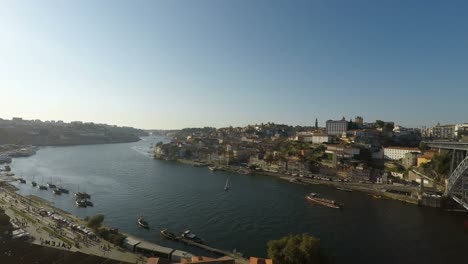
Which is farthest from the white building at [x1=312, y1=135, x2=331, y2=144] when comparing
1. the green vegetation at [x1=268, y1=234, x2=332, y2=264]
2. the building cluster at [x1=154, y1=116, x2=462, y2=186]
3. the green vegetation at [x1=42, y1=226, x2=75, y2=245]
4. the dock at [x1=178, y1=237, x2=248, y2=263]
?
the green vegetation at [x1=42, y1=226, x2=75, y2=245]

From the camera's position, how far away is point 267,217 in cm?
1706

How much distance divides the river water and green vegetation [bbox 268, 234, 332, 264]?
2907mm

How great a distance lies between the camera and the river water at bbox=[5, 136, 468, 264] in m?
13.1

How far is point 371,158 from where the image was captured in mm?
35031

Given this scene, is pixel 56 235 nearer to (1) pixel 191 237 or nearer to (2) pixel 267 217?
(1) pixel 191 237

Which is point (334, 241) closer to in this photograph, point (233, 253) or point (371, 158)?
point (233, 253)

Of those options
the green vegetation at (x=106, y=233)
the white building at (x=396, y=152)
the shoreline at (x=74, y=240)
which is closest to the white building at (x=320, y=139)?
the white building at (x=396, y=152)

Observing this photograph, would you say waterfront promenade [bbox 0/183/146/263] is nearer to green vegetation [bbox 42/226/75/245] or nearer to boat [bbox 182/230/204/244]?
green vegetation [bbox 42/226/75/245]

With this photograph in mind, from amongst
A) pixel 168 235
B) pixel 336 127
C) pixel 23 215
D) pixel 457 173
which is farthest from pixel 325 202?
pixel 336 127

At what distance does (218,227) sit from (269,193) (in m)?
9.34

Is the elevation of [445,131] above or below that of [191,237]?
above

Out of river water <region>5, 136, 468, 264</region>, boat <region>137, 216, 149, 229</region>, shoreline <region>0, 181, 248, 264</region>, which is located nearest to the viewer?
shoreline <region>0, 181, 248, 264</region>

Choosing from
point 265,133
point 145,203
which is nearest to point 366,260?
point 145,203

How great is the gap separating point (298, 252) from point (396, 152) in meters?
29.0
